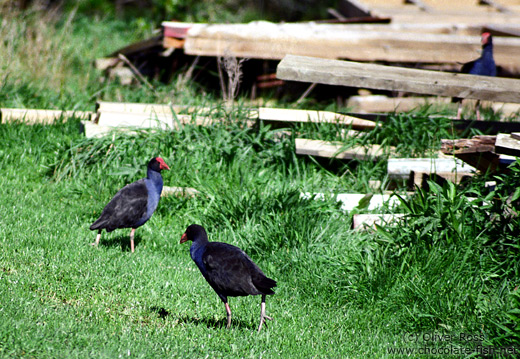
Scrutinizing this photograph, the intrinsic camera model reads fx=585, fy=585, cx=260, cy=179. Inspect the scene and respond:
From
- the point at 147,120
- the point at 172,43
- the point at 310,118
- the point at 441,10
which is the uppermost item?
the point at 441,10

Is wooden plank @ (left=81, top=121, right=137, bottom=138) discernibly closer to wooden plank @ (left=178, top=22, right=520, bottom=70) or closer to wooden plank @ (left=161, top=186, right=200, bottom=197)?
wooden plank @ (left=161, top=186, right=200, bottom=197)

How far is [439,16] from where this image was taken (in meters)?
12.1

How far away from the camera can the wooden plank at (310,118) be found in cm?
802

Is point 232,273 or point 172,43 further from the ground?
point 172,43

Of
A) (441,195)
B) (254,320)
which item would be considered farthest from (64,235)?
→ (441,195)

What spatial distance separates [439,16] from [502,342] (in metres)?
9.15

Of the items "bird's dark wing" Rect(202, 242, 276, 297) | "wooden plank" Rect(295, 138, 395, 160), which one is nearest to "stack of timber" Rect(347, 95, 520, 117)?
"wooden plank" Rect(295, 138, 395, 160)

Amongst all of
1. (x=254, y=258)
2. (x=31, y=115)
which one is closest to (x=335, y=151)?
(x=254, y=258)

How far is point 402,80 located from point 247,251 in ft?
10.0

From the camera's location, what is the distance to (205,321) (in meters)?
4.80

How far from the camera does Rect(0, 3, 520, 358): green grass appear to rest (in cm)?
445

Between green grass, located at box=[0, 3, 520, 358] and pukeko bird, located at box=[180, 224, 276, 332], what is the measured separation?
1.20 ft

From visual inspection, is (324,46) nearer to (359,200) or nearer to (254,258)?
A: (359,200)

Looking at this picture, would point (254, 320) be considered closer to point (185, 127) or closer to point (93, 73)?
point (185, 127)
